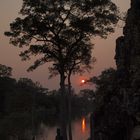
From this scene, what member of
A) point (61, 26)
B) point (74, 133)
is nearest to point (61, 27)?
point (61, 26)

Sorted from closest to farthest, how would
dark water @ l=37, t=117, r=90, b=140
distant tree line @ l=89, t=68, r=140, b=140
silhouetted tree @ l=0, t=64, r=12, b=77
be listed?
distant tree line @ l=89, t=68, r=140, b=140 < dark water @ l=37, t=117, r=90, b=140 < silhouetted tree @ l=0, t=64, r=12, b=77

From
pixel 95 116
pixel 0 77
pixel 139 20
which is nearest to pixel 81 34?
pixel 139 20

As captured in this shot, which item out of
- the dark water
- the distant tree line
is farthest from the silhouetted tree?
the distant tree line

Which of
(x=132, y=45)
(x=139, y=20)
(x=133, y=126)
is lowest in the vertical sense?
(x=133, y=126)

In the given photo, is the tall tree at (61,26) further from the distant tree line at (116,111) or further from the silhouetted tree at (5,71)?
the silhouetted tree at (5,71)

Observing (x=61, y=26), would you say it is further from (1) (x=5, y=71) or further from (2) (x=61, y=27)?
(1) (x=5, y=71)

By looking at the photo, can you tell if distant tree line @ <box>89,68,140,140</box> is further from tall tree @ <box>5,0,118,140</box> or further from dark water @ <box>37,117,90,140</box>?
dark water @ <box>37,117,90,140</box>

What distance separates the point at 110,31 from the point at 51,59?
4.66 metres

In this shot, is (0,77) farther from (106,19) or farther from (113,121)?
(113,121)

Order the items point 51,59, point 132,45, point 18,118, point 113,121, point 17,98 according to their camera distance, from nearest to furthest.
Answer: point 113,121 → point 132,45 → point 51,59 → point 18,118 → point 17,98

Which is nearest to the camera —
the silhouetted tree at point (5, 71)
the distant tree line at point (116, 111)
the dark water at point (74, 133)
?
the distant tree line at point (116, 111)

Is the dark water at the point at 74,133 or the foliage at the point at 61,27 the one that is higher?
the foliage at the point at 61,27

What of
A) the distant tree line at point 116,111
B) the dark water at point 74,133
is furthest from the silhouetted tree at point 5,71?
the distant tree line at point 116,111

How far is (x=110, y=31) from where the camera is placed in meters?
29.1
